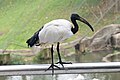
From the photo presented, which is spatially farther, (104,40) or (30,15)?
(30,15)

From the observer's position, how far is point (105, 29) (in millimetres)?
10820

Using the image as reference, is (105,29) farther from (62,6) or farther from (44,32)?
(44,32)

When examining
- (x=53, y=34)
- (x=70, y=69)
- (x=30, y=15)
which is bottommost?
(x=70, y=69)

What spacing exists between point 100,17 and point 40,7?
2.43 m

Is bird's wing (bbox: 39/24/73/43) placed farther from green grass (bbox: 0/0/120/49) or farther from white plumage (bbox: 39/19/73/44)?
green grass (bbox: 0/0/120/49)

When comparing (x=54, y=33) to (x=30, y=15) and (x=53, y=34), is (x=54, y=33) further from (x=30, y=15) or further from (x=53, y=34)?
(x=30, y=15)

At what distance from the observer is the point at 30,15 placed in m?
14.5

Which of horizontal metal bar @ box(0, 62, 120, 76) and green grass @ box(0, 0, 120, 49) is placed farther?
green grass @ box(0, 0, 120, 49)

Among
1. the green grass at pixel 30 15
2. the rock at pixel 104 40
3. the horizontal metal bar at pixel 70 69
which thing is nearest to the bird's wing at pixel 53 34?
the horizontal metal bar at pixel 70 69

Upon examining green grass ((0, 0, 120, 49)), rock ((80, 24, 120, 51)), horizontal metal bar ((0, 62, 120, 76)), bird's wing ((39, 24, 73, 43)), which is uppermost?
green grass ((0, 0, 120, 49))

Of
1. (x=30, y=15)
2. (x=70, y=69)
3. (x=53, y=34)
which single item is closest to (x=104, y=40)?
(x=30, y=15)

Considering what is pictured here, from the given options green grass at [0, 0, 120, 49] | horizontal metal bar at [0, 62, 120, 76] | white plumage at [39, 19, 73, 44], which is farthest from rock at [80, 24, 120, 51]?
horizontal metal bar at [0, 62, 120, 76]

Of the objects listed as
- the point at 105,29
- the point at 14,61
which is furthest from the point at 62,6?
the point at 14,61

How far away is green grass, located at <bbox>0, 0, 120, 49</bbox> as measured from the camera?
1268 cm
